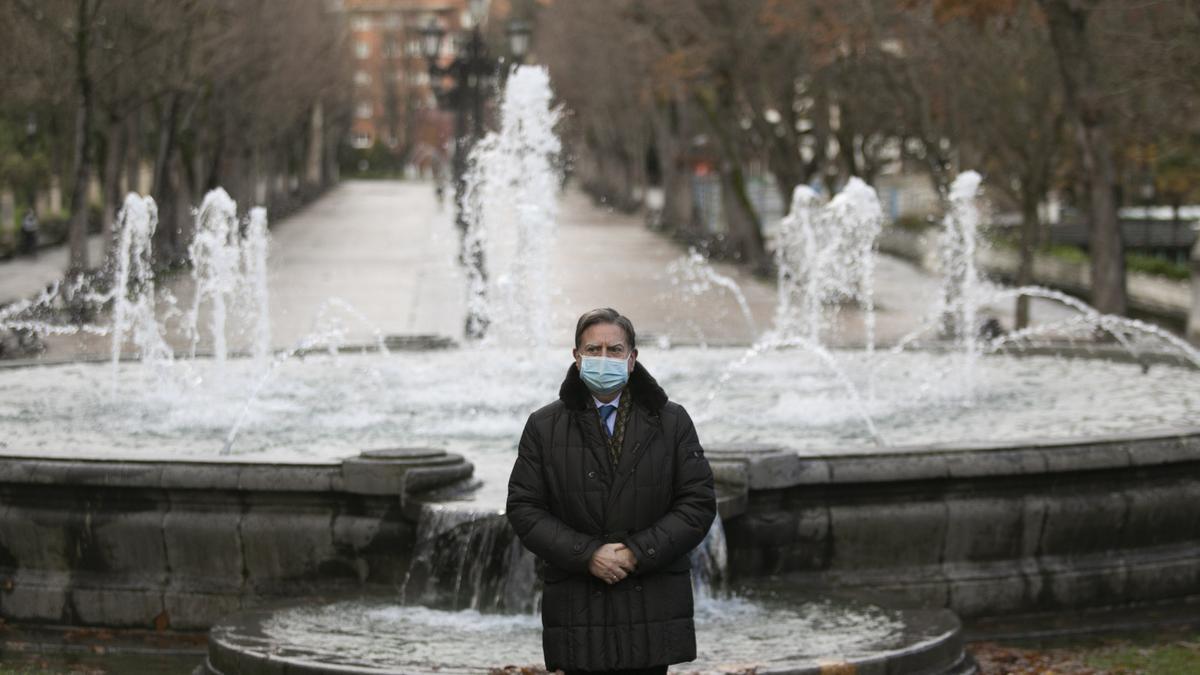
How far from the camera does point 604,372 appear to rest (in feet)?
20.4

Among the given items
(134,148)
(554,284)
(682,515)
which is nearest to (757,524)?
(682,515)

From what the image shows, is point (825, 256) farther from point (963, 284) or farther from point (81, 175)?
point (81, 175)

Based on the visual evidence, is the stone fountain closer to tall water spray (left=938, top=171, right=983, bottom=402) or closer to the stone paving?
tall water spray (left=938, top=171, right=983, bottom=402)

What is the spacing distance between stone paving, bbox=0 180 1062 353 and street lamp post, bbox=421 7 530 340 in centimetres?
161

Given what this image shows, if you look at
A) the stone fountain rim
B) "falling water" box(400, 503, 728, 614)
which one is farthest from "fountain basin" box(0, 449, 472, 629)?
the stone fountain rim

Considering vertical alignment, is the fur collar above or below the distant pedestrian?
below

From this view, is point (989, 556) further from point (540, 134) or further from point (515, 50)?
point (515, 50)

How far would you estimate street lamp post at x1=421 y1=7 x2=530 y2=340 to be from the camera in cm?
3102

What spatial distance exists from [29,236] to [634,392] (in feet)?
149

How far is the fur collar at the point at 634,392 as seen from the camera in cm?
631

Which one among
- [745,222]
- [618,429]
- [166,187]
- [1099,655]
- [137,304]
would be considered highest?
[166,187]

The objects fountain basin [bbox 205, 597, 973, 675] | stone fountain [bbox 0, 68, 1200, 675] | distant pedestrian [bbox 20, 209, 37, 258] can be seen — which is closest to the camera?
fountain basin [bbox 205, 597, 973, 675]

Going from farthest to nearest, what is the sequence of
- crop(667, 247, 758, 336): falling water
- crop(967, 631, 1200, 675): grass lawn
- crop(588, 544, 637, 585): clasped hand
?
crop(667, 247, 758, 336): falling water → crop(967, 631, 1200, 675): grass lawn → crop(588, 544, 637, 585): clasped hand

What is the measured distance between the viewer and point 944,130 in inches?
1538
